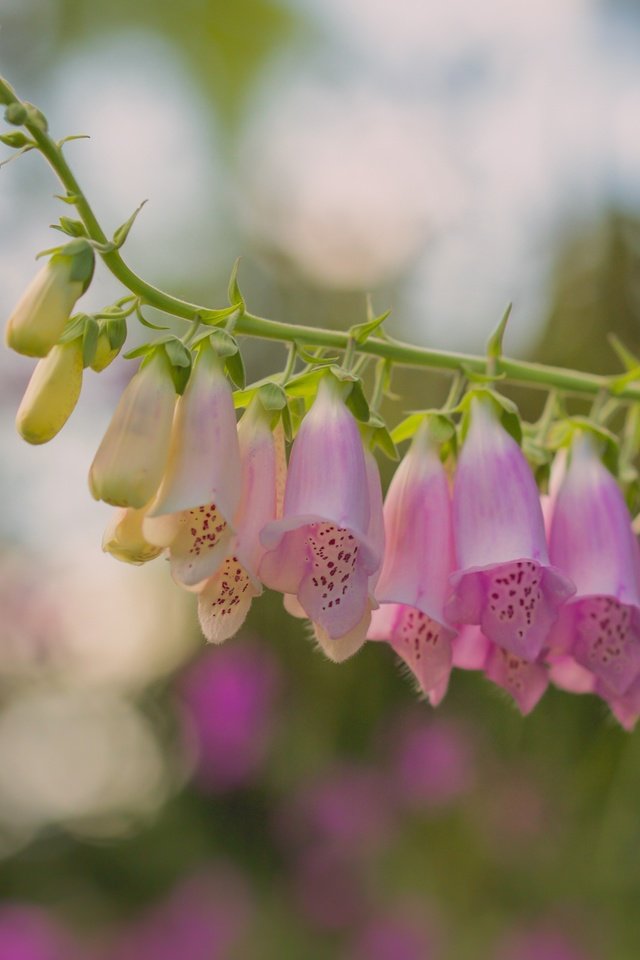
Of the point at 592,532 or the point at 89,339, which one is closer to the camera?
the point at 89,339

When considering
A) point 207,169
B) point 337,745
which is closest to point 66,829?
point 337,745

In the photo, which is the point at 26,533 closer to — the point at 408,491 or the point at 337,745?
the point at 337,745

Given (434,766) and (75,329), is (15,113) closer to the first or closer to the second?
(75,329)

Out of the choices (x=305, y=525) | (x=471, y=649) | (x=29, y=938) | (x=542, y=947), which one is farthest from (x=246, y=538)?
(x=29, y=938)

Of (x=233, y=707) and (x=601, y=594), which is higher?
(x=601, y=594)

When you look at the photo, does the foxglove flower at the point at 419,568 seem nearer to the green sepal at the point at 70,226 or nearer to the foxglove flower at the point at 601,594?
the foxglove flower at the point at 601,594

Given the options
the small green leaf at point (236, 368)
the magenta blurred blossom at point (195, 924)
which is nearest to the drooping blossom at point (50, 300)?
the small green leaf at point (236, 368)
